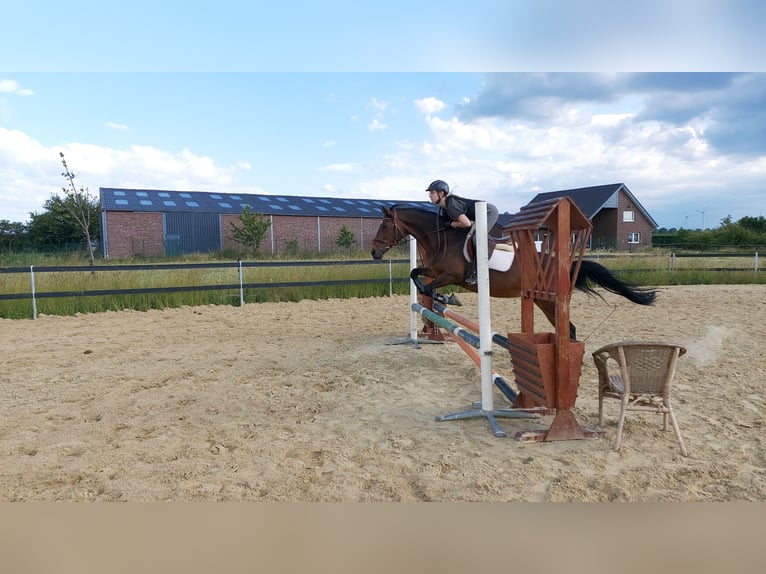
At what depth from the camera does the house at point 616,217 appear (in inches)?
1249

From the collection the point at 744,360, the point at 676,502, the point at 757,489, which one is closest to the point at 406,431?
the point at 676,502

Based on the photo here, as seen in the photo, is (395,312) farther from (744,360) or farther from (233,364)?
(744,360)

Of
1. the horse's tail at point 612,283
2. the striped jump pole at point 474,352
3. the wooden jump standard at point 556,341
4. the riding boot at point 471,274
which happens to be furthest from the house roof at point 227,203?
the wooden jump standard at point 556,341

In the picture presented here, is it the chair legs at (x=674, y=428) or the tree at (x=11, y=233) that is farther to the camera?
the tree at (x=11, y=233)

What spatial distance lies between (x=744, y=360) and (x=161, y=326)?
801 cm

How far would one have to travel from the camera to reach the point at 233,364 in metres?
5.53

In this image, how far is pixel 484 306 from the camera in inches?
141

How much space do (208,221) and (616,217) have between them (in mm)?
25509

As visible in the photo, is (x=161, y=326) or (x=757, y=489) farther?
(x=161, y=326)

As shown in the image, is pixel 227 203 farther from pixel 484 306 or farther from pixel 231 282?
pixel 484 306

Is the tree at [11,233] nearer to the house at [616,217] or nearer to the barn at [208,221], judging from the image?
the barn at [208,221]

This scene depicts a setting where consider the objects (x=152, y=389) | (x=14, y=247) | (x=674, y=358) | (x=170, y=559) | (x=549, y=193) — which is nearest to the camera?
(x=170, y=559)

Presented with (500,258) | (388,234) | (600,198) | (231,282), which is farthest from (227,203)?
(500,258)

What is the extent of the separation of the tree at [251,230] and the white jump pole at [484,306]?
23.4m
